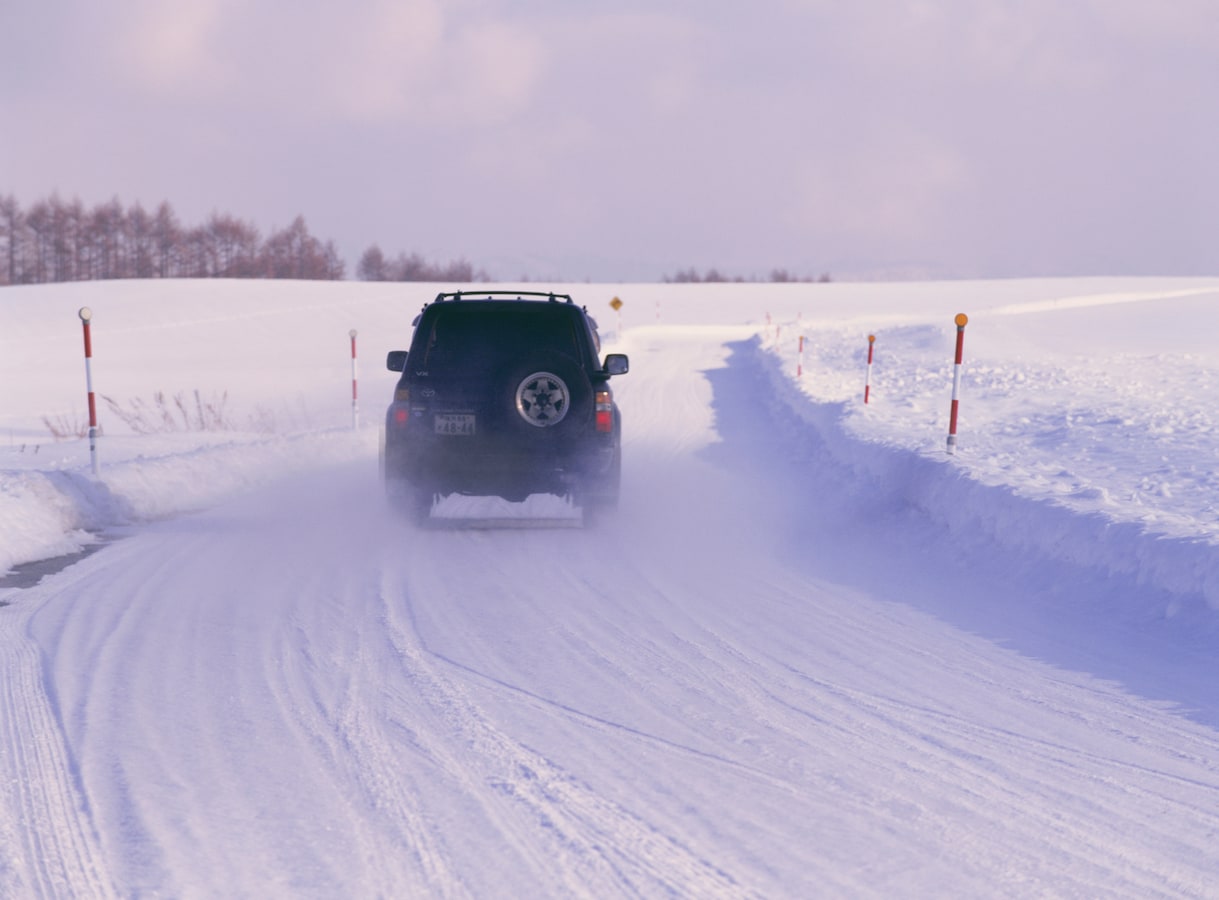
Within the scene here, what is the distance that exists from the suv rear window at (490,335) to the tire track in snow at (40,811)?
440 centimetres

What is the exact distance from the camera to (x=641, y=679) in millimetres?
5023

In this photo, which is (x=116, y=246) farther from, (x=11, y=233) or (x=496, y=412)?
(x=496, y=412)

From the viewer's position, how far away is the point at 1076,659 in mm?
5410

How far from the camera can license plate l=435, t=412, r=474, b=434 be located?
862 centimetres

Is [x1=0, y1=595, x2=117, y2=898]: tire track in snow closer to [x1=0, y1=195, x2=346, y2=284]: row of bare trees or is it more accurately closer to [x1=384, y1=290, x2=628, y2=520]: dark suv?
[x1=384, y1=290, x2=628, y2=520]: dark suv

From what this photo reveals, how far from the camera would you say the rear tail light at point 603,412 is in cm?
889

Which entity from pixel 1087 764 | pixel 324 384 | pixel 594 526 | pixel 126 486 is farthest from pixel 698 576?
pixel 324 384

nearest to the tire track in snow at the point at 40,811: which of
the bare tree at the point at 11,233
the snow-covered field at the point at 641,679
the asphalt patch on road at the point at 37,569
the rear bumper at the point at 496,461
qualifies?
the snow-covered field at the point at 641,679

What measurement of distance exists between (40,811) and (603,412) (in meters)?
5.88

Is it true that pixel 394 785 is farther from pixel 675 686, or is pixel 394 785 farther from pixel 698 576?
pixel 698 576

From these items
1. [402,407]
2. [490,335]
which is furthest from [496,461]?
[490,335]

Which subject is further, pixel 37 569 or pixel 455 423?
pixel 455 423

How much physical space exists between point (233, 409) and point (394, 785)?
23237 millimetres

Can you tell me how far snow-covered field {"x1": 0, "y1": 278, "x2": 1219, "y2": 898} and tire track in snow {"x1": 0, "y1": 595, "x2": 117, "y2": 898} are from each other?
15mm
